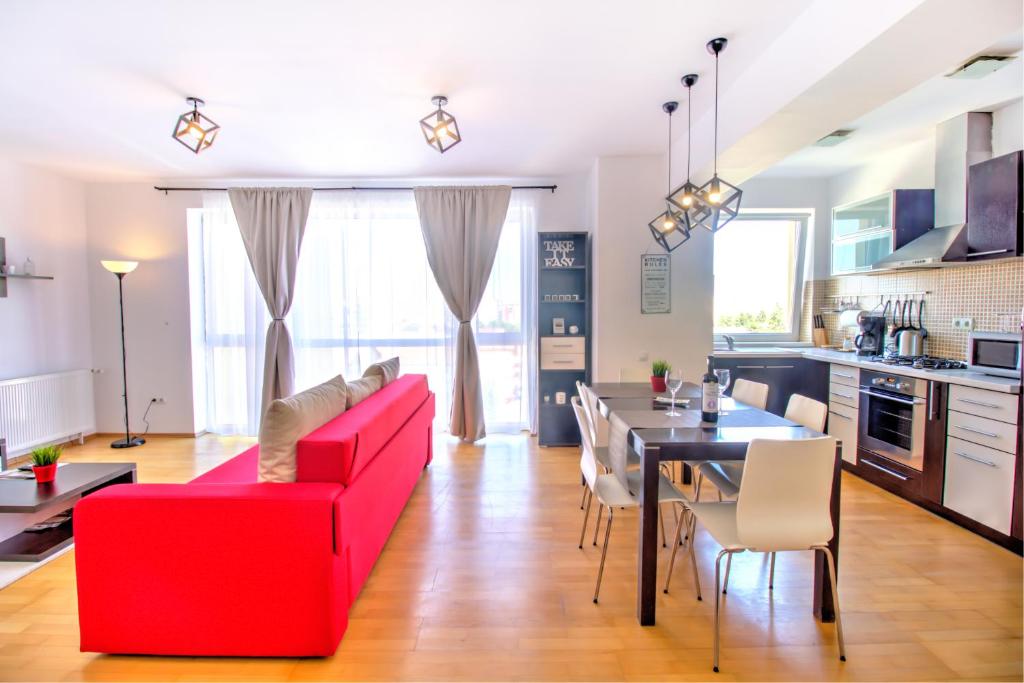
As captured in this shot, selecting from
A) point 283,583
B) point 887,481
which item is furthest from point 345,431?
point 887,481

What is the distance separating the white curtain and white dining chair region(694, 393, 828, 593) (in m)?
2.40

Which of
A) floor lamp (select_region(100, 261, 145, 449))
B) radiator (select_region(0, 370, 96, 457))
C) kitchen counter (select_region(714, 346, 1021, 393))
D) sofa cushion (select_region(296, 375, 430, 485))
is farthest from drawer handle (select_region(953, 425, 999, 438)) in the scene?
radiator (select_region(0, 370, 96, 457))

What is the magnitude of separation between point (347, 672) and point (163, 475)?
3032 mm

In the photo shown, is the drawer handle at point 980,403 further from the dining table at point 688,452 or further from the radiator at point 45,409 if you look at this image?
the radiator at point 45,409

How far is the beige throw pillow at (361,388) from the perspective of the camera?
2589 mm

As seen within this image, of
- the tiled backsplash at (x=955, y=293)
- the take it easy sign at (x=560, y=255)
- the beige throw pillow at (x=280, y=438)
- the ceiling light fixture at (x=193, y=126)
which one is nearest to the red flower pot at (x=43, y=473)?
the beige throw pillow at (x=280, y=438)

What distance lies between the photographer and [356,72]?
8.80ft

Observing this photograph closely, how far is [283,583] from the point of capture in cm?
173

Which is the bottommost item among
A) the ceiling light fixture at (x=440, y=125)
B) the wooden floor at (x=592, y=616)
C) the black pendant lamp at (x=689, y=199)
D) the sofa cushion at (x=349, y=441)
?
the wooden floor at (x=592, y=616)

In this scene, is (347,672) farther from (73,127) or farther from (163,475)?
(73,127)

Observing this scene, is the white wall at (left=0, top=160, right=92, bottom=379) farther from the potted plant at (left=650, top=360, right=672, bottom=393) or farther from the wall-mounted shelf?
the potted plant at (left=650, top=360, right=672, bottom=393)

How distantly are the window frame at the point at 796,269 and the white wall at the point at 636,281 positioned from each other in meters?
0.84

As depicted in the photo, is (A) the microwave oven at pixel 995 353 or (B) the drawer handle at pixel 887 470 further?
(B) the drawer handle at pixel 887 470

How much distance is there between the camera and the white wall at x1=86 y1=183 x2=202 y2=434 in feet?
15.7
